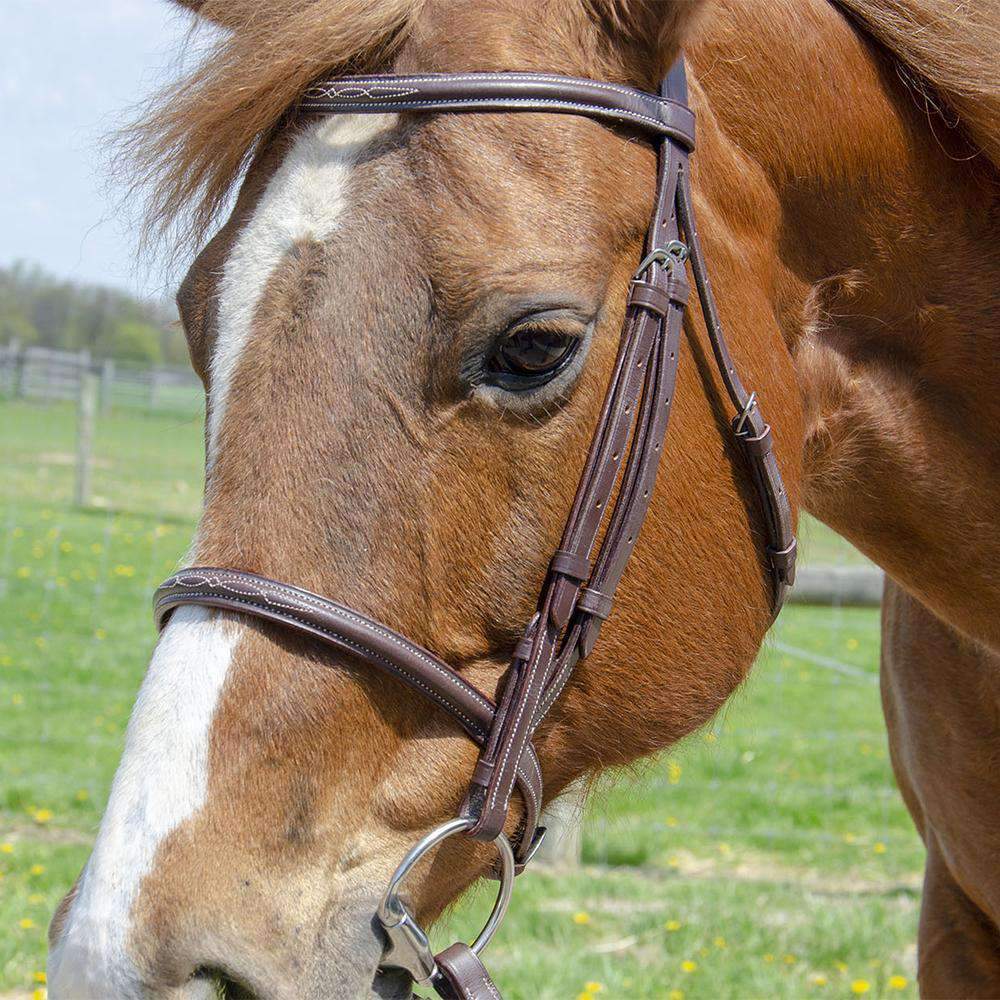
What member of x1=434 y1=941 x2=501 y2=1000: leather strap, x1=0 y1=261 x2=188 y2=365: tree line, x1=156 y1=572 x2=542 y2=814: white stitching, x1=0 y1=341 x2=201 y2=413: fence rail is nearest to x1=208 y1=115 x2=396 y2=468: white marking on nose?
x1=156 y1=572 x2=542 y2=814: white stitching

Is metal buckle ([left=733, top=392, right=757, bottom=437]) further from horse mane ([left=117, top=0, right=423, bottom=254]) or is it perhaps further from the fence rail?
the fence rail

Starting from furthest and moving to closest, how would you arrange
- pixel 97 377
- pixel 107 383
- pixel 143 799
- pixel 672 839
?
1. pixel 97 377
2. pixel 107 383
3. pixel 672 839
4. pixel 143 799

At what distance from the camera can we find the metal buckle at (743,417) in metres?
1.67

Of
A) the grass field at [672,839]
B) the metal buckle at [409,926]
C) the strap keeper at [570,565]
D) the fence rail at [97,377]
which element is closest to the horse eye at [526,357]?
the strap keeper at [570,565]

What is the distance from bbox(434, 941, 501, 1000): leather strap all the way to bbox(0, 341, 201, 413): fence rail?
16511 mm

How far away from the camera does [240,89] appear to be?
1.63 m

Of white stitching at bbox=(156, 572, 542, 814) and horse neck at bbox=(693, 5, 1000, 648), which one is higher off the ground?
horse neck at bbox=(693, 5, 1000, 648)

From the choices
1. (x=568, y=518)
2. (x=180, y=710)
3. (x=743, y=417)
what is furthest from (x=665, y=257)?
(x=180, y=710)

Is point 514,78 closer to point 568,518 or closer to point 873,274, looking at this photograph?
point 568,518

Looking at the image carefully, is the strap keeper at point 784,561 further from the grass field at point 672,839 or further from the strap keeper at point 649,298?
the strap keeper at point 649,298

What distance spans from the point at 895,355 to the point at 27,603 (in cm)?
875

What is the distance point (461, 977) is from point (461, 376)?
0.79m

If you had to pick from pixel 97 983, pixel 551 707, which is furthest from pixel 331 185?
pixel 97 983

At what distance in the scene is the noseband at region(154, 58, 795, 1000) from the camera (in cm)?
149
